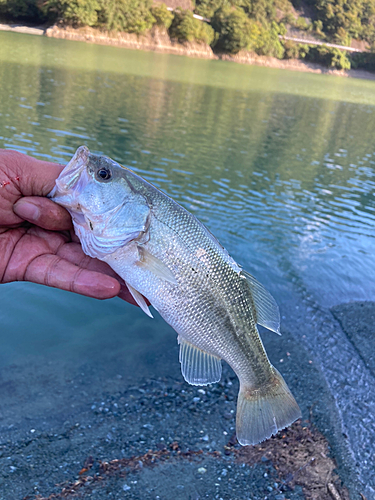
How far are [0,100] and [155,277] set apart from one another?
25.2 meters

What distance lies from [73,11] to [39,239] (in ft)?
278

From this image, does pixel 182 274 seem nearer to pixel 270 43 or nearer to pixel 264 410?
pixel 264 410

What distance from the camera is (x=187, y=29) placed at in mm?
94188

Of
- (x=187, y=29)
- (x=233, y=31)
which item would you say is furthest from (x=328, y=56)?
(x=187, y=29)

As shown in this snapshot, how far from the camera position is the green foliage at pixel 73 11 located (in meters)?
74.6

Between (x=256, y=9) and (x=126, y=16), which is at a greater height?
(x=256, y=9)

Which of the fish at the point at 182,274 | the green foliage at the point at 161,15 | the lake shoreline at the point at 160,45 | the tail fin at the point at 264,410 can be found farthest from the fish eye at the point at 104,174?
the green foliage at the point at 161,15

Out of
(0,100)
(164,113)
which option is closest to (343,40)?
(164,113)

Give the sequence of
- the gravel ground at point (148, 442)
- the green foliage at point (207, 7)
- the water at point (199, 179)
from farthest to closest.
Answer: the green foliage at point (207, 7) < the water at point (199, 179) < the gravel ground at point (148, 442)

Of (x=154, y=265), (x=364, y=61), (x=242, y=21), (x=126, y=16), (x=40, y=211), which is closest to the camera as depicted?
(x=154, y=265)

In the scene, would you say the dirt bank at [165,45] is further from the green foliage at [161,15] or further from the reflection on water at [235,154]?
the reflection on water at [235,154]

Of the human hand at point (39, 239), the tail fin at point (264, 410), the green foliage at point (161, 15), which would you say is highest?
the green foliage at point (161, 15)

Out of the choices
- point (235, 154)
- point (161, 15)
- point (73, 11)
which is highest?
point (161, 15)

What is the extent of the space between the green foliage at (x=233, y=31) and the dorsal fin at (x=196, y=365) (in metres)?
114
